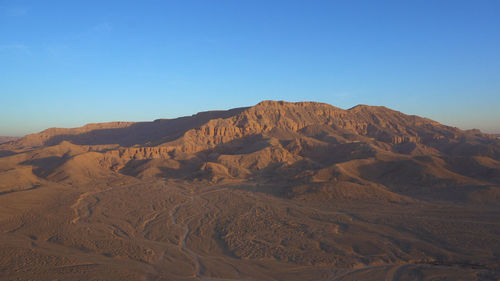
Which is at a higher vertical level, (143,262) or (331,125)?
(331,125)

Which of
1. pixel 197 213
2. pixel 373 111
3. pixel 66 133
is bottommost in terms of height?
pixel 197 213

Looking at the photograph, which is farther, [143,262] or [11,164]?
[11,164]

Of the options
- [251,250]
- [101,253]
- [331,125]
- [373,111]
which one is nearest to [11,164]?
[101,253]

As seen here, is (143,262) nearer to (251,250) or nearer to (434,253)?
(251,250)

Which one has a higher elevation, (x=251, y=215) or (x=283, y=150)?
(x=283, y=150)

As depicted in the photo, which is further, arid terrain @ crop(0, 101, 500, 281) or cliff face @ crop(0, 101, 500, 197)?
cliff face @ crop(0, 101, 500, 197)

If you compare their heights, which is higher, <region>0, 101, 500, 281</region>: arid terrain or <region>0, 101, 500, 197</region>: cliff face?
<region>0, 101, 500, 197</region>: cliff face
